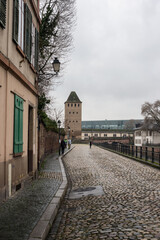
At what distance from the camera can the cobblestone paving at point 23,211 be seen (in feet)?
13.8

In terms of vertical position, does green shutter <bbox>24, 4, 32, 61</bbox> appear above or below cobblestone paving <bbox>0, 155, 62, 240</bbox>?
above

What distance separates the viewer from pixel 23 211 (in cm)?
550

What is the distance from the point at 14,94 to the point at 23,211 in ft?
11.0

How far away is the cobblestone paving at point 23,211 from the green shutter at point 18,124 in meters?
1.25

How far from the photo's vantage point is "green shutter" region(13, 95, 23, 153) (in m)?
7.68

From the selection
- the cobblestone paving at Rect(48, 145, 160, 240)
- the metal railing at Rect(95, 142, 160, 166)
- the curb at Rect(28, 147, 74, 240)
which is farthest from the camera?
the metal railing at Rect(95, 142, 160, 166)

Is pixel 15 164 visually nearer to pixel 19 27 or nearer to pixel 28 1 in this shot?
pixel 19 27

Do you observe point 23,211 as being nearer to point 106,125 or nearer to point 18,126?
point 18,126

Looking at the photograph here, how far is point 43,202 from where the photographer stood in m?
6.36

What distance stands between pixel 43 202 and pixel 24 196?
0.94 m

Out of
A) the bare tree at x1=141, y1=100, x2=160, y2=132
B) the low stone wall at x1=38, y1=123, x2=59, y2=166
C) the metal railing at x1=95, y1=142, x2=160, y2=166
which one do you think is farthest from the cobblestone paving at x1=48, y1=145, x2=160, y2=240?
the bare tree at x1=141, y1=100, x2=160, y2=132

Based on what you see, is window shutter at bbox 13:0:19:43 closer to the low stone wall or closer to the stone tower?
the low stone wall

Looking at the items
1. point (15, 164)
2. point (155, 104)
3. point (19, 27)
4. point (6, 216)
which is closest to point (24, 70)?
point (19, 27)

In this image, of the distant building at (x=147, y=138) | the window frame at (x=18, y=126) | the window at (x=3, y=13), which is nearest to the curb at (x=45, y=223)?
the window frame at (x=18, y=126)
